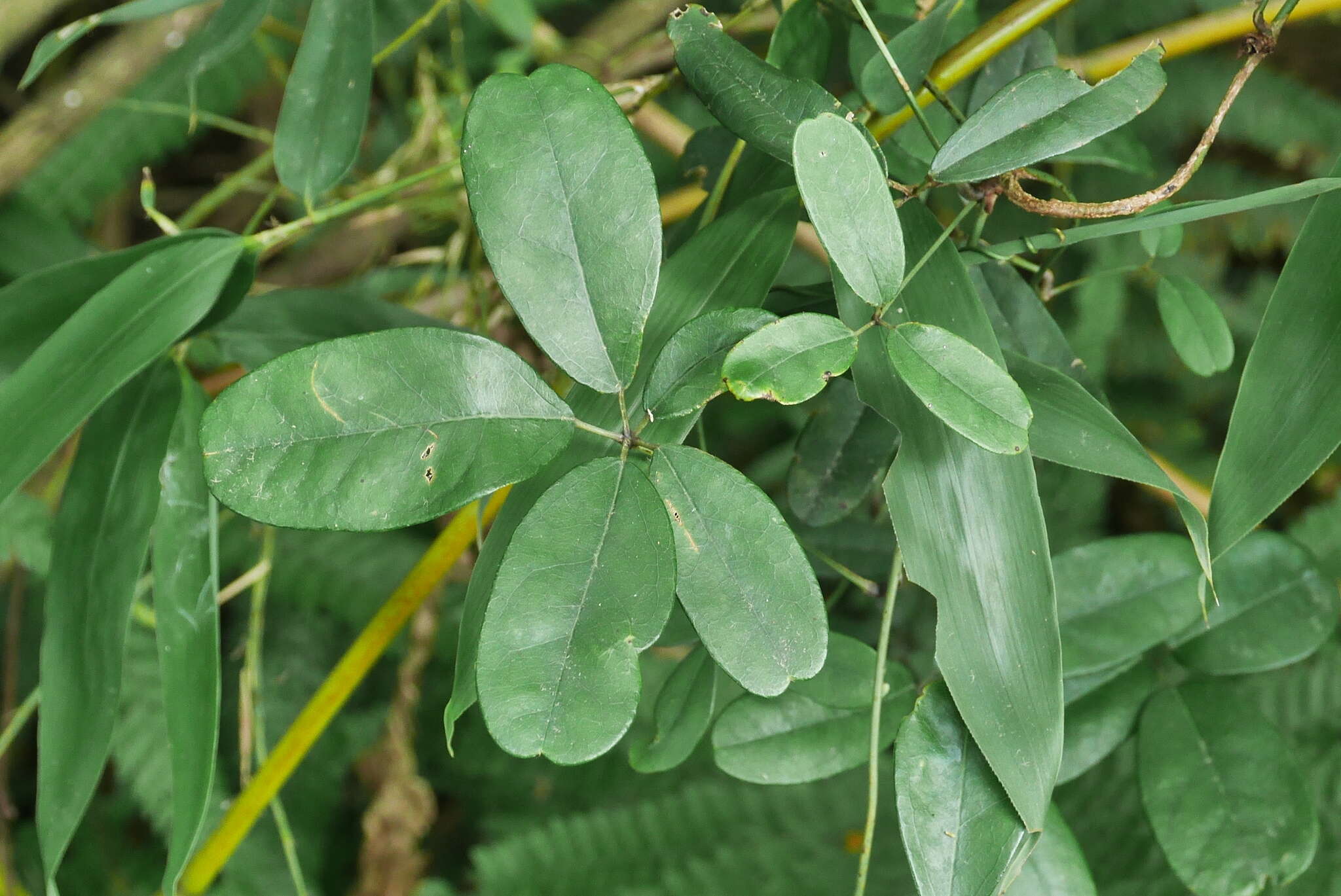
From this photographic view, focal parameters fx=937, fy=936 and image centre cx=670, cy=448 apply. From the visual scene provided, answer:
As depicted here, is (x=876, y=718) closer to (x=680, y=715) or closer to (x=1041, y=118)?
(x=680, y=715)

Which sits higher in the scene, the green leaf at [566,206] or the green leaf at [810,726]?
the green leaf at [566,206]

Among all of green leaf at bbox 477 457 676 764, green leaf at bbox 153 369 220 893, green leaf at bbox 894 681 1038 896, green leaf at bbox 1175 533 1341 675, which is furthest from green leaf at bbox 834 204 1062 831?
green leaf at bbox 153 369 220 893

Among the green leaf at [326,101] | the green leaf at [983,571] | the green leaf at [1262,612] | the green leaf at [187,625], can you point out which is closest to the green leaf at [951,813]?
the green leaf at [983,571]

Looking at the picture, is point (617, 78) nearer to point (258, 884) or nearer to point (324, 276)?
point (324, 276)

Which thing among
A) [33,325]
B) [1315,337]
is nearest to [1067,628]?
[1315,337]

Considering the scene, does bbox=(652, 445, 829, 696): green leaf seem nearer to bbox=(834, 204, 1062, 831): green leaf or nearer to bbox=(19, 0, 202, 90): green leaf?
bbox=(834, 204, 1062, 831): green leaf

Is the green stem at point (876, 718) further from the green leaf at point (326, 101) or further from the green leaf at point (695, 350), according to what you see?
the green leaf at point (326, 101)
